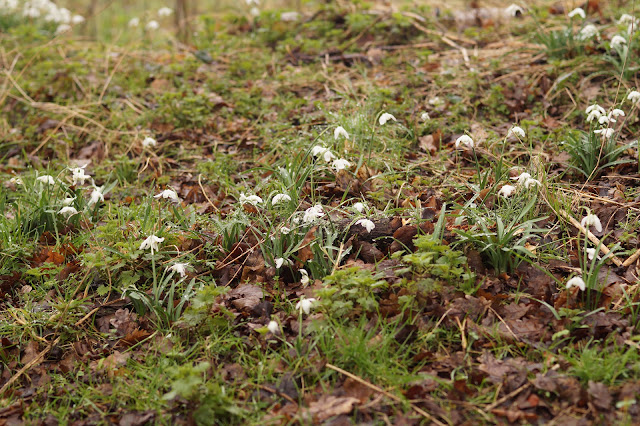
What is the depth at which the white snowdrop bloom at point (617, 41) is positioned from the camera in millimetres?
4496

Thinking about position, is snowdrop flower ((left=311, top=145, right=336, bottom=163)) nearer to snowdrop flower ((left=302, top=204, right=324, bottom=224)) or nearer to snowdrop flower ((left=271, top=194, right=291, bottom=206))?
snowdrop flower ((left=271, top=194, right=291, bottom=206))

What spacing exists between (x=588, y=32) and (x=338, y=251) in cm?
339

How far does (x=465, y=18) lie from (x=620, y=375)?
18.1 feet

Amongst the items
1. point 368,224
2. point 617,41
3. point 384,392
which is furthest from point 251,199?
point 617,41

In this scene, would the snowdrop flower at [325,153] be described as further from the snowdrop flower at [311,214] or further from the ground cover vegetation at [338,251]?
the snowdrop flower at [311,214]

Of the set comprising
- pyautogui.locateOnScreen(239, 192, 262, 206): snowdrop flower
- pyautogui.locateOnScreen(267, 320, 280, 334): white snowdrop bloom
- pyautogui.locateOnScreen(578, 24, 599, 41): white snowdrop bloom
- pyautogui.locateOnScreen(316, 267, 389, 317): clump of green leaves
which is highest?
pyautogui.locateOnScreen(578, 24, 599, 41): white snowdrop bloom

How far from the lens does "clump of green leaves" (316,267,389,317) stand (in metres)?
2.81

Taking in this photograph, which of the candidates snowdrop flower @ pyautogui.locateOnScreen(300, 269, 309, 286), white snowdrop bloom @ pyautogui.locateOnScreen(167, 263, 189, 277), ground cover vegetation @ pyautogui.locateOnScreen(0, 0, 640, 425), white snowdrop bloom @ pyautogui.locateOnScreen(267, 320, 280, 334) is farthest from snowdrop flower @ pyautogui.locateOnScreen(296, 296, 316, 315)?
white snowdrop bloom @ pyautogui.locateOnScreen(167, 263, 189, 277)

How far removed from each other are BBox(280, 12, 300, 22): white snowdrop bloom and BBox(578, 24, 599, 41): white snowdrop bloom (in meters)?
3.38

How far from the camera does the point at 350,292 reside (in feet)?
9.25

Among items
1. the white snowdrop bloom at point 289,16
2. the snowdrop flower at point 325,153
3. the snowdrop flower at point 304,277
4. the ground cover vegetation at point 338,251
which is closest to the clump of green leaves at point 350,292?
the ground cover vegetation at point 338,251

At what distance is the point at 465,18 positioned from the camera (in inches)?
278

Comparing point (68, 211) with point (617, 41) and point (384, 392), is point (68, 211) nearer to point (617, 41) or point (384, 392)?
point (384, 392)

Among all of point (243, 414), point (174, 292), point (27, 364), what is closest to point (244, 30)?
point (174, 292)
